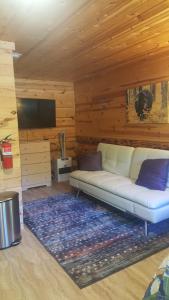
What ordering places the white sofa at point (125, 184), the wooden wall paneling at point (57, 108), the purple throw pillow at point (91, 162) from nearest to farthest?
1. the white sofa at point (125, 184)
2. the purple throw pillow at point (91, 162)
3. the wooden wall paneling at point (57, 108)

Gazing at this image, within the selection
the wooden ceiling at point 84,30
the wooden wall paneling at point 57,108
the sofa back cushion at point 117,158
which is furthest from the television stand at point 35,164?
the wooden ceiling at point 84,30

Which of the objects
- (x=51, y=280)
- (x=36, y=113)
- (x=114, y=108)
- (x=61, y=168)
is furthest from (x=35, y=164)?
(x=51, y=280)

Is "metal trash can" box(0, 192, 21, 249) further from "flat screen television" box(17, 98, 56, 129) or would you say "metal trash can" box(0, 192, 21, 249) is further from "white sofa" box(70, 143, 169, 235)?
"flat screen television" box(17, 98, 56, 129)

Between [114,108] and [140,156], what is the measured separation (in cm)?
123

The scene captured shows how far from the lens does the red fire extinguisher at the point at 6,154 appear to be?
8.32 ft

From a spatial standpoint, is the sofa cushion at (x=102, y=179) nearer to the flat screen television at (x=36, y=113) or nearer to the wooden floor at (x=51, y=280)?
the wooden floor at (x=51, y=280)

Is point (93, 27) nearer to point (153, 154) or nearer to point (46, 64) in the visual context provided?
point (46, 64)

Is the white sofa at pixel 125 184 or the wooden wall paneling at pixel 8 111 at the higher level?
the wooden wall paneling at pixel 8 111

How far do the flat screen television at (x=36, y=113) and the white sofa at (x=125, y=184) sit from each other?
56.1 inches

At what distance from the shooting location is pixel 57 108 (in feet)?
16.7

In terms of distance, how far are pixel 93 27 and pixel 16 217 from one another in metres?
2.12

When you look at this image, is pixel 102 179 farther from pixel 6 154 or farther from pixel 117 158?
pixel 6 154

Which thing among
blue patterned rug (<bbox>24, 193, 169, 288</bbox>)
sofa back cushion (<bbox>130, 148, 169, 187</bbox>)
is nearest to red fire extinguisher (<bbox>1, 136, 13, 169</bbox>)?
blue patterned rug (<bbox>24, 193, 169, 288</bbox>)

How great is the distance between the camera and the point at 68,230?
2725 mm
